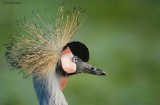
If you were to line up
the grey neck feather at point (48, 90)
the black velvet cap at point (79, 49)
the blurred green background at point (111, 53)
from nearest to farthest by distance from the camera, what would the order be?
the grey neck feather at point (48, 90), the black velvet cap at point (79, 49), the blurred green background at point (111, 53)

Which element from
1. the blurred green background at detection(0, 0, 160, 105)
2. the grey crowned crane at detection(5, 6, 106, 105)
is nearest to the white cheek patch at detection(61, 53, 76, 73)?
the grey crowned crane at detection(5, 6, 106, 105)

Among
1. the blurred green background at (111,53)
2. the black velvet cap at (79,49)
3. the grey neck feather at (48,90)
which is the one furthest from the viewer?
the blurred green background at (111,53)

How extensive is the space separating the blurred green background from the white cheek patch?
1.63m

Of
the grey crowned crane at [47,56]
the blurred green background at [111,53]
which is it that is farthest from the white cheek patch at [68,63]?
the blurred green background at [111,53]

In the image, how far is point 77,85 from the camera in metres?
7.16

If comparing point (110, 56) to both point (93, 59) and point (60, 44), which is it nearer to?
point (93, 59)

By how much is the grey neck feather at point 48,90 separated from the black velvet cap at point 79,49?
0.58ft

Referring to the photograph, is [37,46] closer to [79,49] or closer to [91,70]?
[79,49]

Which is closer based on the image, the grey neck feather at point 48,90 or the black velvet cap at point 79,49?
the grey neck feather at point 48,90

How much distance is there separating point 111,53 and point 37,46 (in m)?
2.79

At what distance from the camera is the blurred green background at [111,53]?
22.8ft

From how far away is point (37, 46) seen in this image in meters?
4.95

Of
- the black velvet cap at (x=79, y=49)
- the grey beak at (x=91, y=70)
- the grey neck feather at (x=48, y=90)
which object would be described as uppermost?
the black velvet cap at (x=79, y=49)

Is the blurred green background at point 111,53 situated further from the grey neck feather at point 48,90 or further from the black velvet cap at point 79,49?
the grey neck feather at point 48,90
